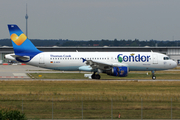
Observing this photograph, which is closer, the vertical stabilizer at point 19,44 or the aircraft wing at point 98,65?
the aircraft wing at point 98,65

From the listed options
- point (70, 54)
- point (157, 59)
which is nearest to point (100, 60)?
point (70, 54)

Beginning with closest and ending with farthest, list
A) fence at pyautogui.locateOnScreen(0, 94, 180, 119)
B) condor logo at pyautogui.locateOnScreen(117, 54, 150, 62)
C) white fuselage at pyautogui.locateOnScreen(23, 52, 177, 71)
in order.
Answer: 1. fence at pyautogui.locateOnScreen(0, 94, 180, 119)
2. white fuselage at pyautogui.locateOnScreen(23, 52, 177, 71)
3. condor logo at pyautogui.locateOnScreen(117, 54, 150, 62)

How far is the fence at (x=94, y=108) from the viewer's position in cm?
1950

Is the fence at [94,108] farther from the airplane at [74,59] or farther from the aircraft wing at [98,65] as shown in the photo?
the airplane at [74,59]

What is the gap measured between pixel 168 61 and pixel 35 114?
30996 millimetres

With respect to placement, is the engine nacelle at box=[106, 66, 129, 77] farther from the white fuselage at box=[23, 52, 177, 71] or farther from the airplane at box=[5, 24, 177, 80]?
the white fuselage at box=[23, 52, 177, 71]

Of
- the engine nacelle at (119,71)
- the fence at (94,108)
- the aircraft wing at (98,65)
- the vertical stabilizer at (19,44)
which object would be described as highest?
the vertical stabilizer at (19,44)

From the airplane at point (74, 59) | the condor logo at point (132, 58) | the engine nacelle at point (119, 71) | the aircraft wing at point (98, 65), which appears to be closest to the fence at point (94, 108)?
the engine nacelle at point (119, 71)

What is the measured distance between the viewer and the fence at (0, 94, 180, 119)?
1950 centimetres

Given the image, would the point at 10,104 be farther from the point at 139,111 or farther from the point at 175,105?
the point at 175,105

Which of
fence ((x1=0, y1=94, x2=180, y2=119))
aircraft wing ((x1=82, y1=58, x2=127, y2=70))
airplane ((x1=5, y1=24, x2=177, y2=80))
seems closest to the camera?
fence ((x1=0, y1=94, x2=180, y2=119))

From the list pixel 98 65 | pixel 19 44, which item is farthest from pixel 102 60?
pixel 19 44

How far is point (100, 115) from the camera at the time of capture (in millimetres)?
19688

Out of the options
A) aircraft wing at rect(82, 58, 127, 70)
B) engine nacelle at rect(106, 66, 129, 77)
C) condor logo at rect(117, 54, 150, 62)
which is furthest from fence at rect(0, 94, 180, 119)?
condor logo at rect(117, 54, 150, 62)
